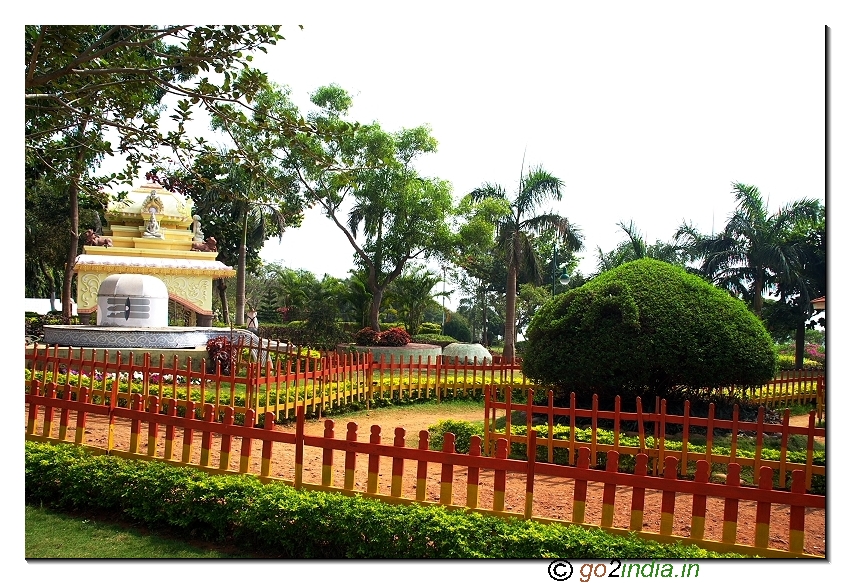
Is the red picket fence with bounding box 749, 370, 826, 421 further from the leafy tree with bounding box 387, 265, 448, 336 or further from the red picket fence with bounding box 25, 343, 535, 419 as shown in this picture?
the leafy tree with bounding box 387, 265, 448, 336

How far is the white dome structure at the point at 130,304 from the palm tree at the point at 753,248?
A: 1103cm

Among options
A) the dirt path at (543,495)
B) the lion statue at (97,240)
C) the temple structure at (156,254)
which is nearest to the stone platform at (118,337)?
the dirt path at (543,495)

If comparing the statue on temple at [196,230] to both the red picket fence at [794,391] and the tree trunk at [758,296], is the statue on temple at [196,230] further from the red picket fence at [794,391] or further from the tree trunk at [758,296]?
the tree trunk at [758,296]

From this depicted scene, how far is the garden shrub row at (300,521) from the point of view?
167 inches

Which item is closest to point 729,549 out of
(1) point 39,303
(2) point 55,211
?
(2) point 55,211

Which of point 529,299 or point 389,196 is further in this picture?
point 529,299

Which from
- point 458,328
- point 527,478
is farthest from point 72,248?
point 458,328

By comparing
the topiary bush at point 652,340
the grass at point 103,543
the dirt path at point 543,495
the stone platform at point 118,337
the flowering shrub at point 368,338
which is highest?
the topiary bush at point 652,340

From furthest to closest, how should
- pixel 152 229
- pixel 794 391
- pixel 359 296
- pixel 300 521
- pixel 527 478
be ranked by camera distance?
pixel 359 296
pixel 152 229
pixel 794 391
pixel 527 478
pixel 300 521

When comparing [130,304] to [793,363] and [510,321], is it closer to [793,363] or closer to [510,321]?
[510,321]

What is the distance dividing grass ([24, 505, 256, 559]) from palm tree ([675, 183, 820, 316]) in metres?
6.11

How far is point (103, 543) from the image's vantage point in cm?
472

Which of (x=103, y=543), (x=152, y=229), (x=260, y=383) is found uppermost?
(x=152, y=229)

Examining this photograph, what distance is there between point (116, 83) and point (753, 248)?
8628 millimetres
